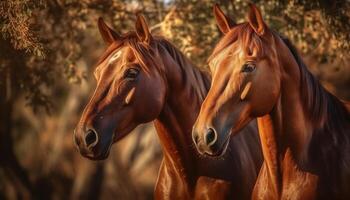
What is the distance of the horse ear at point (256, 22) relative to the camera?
18.7 feet

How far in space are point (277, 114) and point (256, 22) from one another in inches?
25.8

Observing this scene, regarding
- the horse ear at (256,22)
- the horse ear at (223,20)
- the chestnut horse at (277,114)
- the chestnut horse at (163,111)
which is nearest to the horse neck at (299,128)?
the chestnut horse at (277,114)

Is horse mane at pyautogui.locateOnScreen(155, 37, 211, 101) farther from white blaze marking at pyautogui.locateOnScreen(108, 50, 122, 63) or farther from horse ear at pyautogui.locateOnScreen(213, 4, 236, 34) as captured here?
horse ear at pyautogui.locateOnScreen(213, 4, 236, 34)

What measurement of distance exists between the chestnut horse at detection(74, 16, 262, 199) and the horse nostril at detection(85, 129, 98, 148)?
0.01 metres

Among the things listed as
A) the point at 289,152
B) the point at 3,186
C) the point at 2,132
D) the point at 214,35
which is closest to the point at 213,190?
the point at 289,152

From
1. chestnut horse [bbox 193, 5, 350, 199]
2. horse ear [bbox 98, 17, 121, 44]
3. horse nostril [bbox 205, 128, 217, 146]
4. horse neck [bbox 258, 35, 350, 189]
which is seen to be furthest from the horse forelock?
horse ear [bbox 98, 17, 121, 44]

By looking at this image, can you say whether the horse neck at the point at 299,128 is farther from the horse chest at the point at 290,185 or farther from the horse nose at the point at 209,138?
the horse nose at the point at 209,138

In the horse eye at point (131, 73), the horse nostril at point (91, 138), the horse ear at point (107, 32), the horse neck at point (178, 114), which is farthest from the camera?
the horse ear at point (107, 32)

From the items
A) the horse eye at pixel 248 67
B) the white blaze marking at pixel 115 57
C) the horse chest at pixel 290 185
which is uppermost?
the white blaze marking at pixel 115 57

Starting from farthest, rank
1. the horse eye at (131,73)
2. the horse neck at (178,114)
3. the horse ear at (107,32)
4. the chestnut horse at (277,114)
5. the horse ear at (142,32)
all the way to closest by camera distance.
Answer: the horse ear at (107,32) < the horse neck at (178,114) < the horse ear at (142,32) < the horse eye at (131,73) < the chestnut horse at (277,114)

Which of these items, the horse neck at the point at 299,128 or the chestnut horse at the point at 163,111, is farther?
the chestnut horse at the point at 163,111

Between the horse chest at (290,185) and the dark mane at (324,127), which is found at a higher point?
the dark mane at (324,127)

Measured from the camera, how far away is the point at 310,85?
19.2 ft

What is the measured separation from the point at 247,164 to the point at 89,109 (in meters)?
1.49
